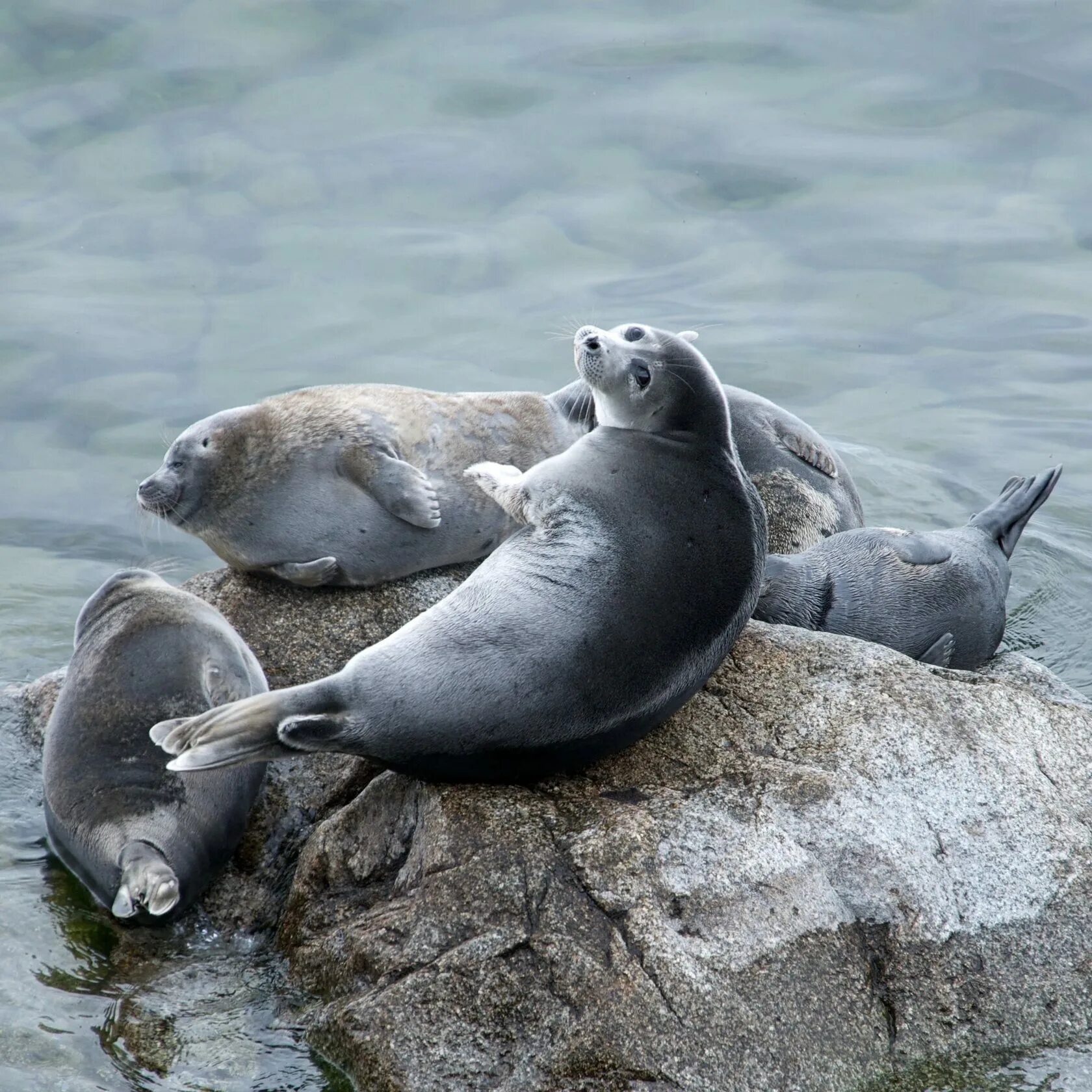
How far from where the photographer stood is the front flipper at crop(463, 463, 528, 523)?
5.62 meters

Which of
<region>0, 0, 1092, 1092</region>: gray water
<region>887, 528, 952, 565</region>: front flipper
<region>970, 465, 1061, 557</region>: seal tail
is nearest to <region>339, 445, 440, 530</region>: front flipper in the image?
<region>887, 528, 952, 565</region>: front flipper

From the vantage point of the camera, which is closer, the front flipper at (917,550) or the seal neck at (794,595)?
the seal neck at (794,595)

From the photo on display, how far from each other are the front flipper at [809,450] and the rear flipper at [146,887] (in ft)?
12.7

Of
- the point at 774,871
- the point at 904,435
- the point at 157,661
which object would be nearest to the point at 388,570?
the point at 157,661

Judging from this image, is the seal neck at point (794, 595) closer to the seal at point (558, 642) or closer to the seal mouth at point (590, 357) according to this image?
the seal at point (558, 642)

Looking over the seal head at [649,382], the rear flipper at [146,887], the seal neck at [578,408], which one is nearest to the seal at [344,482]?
the seal neck at [578,408]

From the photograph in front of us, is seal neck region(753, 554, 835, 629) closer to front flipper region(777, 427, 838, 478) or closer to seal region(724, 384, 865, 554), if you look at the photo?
seal region(724, 384, 865, 554)

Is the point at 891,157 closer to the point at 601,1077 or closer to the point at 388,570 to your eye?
the point at 388,570

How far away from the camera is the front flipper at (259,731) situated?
4590 mm

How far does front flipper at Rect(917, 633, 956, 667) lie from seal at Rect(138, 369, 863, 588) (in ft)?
6.00

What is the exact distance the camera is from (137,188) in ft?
37.5

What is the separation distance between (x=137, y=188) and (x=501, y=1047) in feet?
29.2

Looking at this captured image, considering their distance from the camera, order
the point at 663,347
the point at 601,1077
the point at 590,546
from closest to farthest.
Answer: the point at 601,1077
the point at 590,546
the point at 663,347

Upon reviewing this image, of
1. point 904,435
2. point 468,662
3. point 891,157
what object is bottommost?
point 904,435
